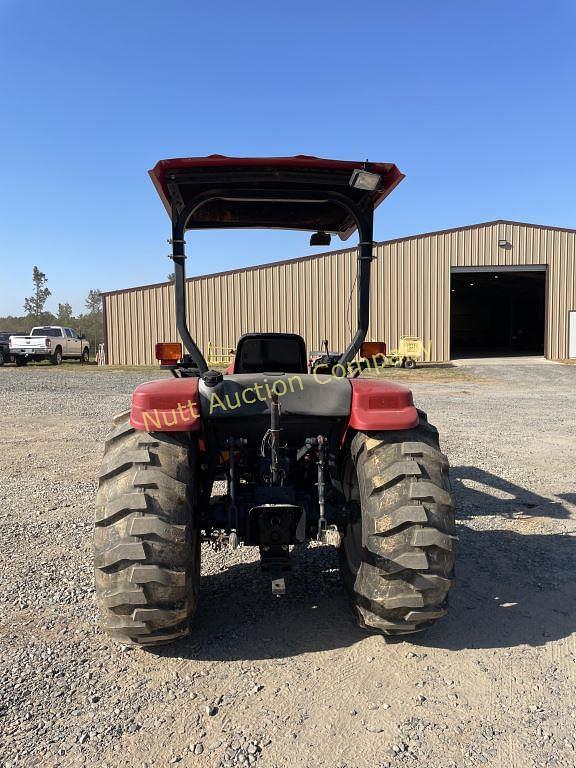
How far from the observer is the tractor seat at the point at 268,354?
3967mm

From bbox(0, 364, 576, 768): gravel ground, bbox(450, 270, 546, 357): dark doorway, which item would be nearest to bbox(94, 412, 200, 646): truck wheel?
bbox(0, 364, 576, 768): gravel ground

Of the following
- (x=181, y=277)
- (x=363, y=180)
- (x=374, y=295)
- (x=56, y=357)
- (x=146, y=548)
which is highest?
(x=374, y=295)

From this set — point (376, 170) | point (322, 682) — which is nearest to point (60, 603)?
point (322, 682)

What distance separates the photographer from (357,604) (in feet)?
9.91

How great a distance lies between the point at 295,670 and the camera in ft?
9.30

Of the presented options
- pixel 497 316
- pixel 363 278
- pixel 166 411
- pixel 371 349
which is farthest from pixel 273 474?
pixel 497 316

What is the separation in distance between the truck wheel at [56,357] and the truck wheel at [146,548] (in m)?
26.4

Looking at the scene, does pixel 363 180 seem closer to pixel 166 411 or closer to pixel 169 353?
pixel 166 411

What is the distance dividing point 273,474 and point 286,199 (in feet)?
5.92

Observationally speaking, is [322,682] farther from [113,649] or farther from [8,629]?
[8,629]

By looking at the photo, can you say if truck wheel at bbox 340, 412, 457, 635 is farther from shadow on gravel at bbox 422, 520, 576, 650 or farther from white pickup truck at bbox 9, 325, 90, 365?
white pickup truck at bbox 9, 325, 90, 365

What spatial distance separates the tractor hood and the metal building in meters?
21.8

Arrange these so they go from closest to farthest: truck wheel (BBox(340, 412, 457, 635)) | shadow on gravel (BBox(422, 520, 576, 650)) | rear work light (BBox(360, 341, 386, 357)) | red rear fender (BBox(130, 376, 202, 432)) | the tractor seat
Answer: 1. truck wheel (BBox(340, 412, 457, 635))
2. red rear fender (BBox(130, 376, 202, 432))
3. shadow on gravel (BBox(422, 520, 576, 650))
4. rear work light (BBox(360, 341, 386, 357))
5. the tractor seat

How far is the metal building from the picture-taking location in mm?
26297
